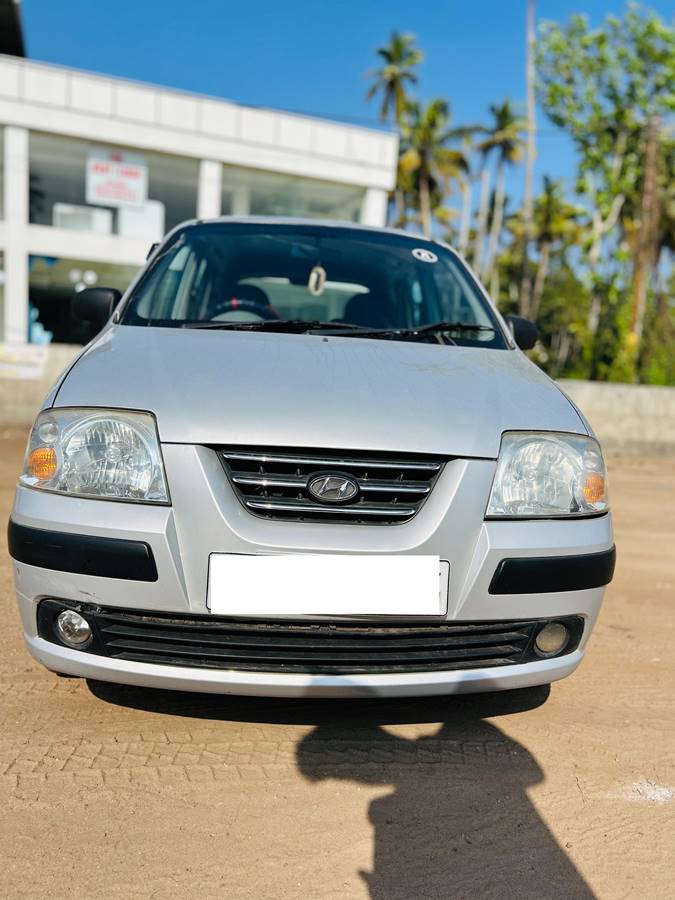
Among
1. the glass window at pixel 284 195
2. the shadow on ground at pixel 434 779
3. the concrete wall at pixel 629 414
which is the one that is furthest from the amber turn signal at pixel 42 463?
the glass window at pixel 284 195

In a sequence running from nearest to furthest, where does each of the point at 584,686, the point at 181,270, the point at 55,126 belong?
the point at 584,686, the point at 181,270, the point at 55,126

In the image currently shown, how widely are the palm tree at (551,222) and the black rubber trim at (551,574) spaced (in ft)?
124

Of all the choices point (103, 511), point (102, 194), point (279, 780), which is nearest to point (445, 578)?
point (279, 780)

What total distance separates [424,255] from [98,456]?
2075 millimetres

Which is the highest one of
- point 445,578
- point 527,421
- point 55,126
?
point 55,126

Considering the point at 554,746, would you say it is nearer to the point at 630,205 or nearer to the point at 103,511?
the point at 103,511

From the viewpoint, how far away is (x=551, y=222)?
129ft

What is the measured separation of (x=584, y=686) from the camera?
282cm

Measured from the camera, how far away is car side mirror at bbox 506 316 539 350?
11.4ft

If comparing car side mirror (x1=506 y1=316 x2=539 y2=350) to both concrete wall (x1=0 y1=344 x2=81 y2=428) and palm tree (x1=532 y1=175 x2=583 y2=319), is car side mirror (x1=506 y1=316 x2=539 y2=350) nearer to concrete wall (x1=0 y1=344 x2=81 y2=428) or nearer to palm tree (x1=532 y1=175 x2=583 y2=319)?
concrete wall (x1=0 y1=344 x2=81 y2=428)

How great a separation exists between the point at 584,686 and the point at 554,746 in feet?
1.74

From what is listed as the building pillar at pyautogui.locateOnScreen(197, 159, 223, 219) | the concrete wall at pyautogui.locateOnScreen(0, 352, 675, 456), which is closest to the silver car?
the concrete wall at pyautogui.locateOnScreen(0, 352, 675, 456)

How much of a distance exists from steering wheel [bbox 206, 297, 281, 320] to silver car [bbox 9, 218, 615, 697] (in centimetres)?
110

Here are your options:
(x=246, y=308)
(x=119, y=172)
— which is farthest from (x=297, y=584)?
(x=119, y=172)
